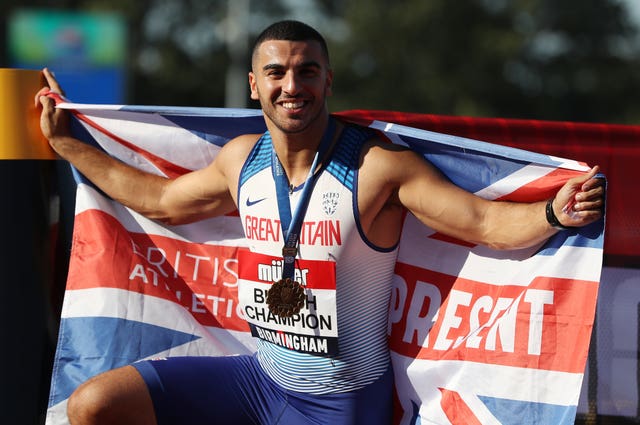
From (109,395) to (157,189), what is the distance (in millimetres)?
1134

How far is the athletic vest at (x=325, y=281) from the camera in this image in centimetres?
423

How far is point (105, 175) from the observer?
4.96 m

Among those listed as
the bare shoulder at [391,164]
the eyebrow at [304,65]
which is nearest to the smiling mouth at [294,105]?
the eyebrow at [304,65]

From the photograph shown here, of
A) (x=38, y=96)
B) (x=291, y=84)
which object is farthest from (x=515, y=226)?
(x=38, y=96)

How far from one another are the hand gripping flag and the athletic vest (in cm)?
21

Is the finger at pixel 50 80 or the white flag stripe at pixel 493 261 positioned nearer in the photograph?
the white flag stripe at pixel 493 261

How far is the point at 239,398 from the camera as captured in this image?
4.44 metres

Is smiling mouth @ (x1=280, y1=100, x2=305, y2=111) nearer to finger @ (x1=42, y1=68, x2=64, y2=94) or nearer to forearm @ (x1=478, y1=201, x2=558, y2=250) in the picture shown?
forearm @ (x1=478, y1=201, x2=558, y2=250)

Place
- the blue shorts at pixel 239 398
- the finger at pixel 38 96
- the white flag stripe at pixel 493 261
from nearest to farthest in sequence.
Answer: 1. the white flag stripe at pixel 493 261
2. the blue shorts at pixel 239 398
3. the finger at pixel 38 96

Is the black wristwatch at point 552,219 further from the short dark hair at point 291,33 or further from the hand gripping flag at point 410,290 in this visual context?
the short dark hair at point 291,33

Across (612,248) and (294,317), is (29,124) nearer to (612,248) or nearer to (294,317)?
(294,317)

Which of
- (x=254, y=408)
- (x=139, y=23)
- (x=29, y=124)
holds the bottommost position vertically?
(x=254, y=408)

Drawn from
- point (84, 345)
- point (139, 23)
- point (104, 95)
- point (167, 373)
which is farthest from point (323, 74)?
point (139, 23)

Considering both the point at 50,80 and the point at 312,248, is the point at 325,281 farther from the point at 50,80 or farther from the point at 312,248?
the point at 50,80
